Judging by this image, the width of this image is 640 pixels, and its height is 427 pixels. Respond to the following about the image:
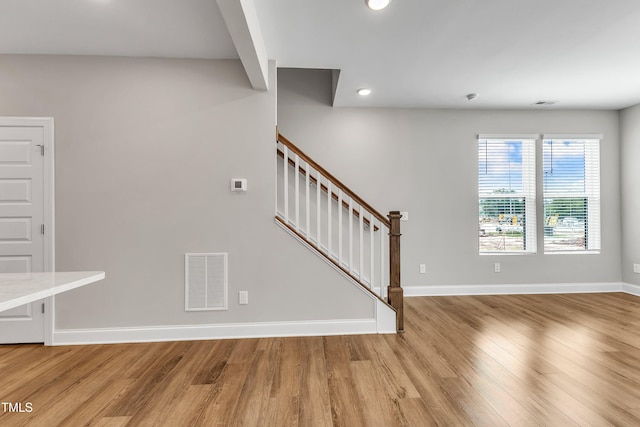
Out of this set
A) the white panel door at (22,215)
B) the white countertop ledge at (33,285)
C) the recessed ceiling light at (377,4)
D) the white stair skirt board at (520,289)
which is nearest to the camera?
the white countertop ledge at (33,285)

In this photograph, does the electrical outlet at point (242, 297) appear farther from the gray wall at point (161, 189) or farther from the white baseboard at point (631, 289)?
the white baseboard at point (631, 289)

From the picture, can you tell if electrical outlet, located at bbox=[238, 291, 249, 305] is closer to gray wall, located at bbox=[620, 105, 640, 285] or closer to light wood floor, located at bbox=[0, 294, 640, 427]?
light wood floor, located at bbox=[0, 294, 640, 427]

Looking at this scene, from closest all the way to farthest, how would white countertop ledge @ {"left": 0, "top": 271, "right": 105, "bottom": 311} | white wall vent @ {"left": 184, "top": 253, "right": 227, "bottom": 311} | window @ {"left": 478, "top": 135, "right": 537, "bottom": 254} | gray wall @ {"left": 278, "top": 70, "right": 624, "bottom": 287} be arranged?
white countertop ledge @ {"left": 0, "top": 271, "right": 105, "bottom": 311}, white wall vent @ {"left": 184, "top": 253, "right": 227, "bottom": 311}, gray wall @ {"left": 278, "top": 70, "right": 624, "bottom": 287}, window @ {"left": 478, "top": 135, "right": 537, "bottom": 254}

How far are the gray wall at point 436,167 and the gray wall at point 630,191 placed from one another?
0.28 ft

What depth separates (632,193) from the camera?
436cm

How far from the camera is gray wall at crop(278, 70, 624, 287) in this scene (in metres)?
4.24

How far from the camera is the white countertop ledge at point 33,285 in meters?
1.16

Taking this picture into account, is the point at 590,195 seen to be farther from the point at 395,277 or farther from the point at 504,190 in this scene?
the point at 395,277

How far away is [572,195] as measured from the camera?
4.54 m

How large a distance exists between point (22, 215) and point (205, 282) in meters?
1.77

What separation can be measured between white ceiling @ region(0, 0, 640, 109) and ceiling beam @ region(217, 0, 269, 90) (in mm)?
145

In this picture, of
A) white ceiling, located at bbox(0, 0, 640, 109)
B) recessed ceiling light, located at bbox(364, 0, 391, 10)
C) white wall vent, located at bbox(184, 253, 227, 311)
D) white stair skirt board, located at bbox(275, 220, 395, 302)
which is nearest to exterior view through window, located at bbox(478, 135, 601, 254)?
white ceiling, located at bbox(0, 0, 640, 109)

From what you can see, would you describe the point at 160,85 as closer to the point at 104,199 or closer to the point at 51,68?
the point at 51,68

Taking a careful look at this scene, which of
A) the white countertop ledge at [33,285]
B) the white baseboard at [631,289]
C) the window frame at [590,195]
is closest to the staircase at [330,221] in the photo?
the white countertop ledge at [33,285]
